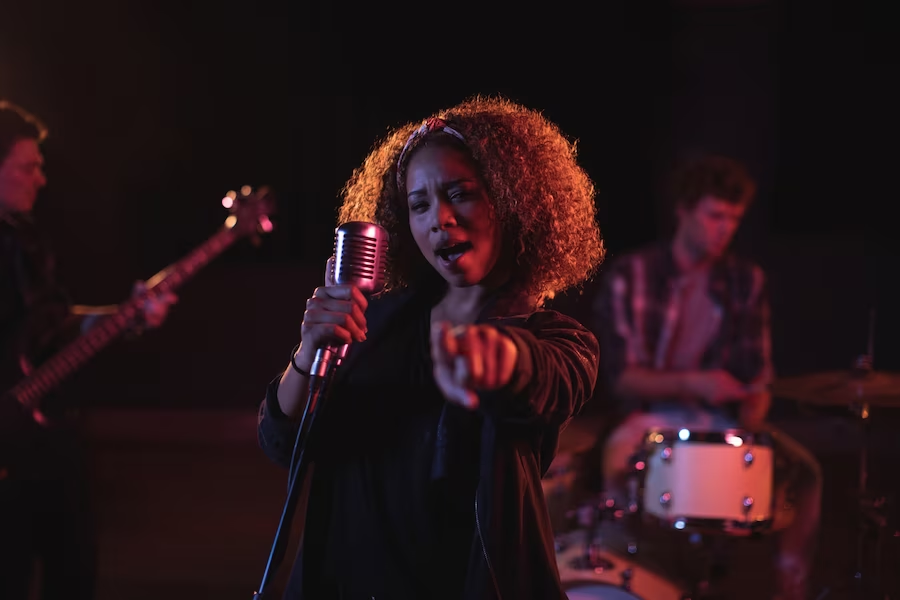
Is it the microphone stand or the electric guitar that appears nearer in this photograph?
the microphone stand

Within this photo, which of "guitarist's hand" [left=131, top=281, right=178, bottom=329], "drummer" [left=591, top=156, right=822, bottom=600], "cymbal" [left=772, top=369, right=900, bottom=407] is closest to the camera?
"cymbal" [left=772, top=369, right=900, bottom=407]

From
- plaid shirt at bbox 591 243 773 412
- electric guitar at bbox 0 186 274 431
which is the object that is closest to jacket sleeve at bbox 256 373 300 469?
electric guitar at bbox 0 186 274 431

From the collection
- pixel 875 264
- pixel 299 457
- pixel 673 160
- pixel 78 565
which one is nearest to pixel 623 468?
pixel 78 565

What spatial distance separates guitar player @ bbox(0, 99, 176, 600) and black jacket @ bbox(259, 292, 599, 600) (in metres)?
2.06

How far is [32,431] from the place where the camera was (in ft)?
11.2

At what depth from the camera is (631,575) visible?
3.71 metres

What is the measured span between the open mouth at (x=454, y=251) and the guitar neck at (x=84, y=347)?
8.30 ft

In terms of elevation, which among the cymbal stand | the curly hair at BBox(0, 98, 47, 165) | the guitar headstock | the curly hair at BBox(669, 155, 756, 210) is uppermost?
the curly hair at BBox(669, 155, 756, 210)

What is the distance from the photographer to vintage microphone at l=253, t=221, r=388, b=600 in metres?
1.51

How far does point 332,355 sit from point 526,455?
0.37 m

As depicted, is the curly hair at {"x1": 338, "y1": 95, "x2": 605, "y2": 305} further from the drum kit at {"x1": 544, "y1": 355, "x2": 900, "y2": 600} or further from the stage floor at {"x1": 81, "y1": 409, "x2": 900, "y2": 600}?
the drum kit at {"x1": 544, "y1": 355, "x2": 900, "y2": 600}

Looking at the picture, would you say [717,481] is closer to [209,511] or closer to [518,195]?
[518,195]

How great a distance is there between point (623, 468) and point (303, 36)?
24.9ft

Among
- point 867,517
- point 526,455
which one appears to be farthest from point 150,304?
point 867,517
